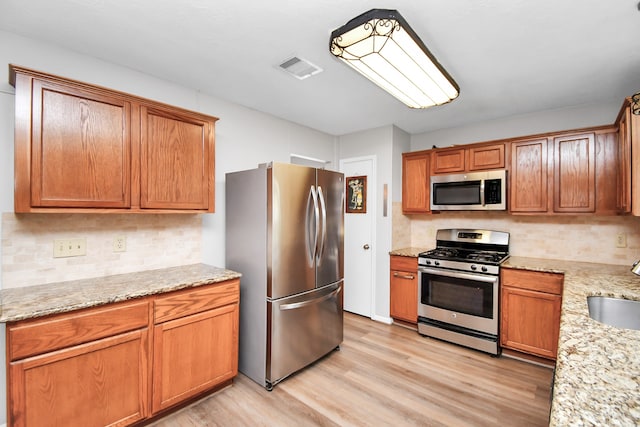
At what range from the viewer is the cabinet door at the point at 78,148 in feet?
5.49

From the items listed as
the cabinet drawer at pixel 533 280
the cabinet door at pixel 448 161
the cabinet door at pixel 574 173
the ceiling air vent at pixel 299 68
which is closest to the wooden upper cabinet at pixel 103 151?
the ceiling air vent at pixel 299 68

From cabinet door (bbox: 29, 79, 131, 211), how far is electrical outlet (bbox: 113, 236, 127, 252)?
1.23 feet

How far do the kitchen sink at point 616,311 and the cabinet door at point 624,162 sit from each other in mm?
852

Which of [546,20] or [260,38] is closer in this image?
[546,20]

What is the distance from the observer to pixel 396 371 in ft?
8.45

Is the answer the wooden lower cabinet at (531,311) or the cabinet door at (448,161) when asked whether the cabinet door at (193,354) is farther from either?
the cabinet door at (448,161)

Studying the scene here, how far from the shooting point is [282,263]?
2.35 m

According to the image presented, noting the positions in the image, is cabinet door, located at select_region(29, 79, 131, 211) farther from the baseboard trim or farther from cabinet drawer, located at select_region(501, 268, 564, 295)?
cabinet drawer, located at select_region(501, 268, 564, 295)

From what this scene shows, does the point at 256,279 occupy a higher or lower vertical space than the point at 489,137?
lower

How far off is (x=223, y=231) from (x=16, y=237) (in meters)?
1.39

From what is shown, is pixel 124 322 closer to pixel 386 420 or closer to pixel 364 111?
pixel 386 420

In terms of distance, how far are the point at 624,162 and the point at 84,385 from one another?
3.93 m

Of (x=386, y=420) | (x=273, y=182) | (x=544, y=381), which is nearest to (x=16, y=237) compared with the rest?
(x=273, y=182)

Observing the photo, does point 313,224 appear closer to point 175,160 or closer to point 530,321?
point 175,160
